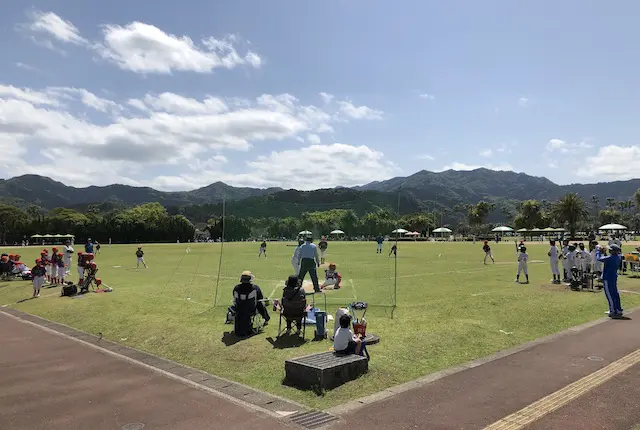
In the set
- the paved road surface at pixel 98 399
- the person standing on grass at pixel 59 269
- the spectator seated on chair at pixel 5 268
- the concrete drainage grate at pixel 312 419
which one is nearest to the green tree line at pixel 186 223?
the paved road surface at pixel 98 399

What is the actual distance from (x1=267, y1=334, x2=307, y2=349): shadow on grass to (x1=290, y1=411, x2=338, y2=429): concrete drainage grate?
355 cm

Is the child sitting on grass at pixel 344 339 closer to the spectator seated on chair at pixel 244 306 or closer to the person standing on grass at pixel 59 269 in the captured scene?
the spectator seated on chair at pixel 244 306

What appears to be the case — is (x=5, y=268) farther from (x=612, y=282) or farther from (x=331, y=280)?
(x=612, y=282)

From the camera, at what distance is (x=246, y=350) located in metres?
9.81

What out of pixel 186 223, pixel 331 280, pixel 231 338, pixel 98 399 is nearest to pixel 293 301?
pixel 231 338

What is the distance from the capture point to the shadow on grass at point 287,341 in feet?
33.0

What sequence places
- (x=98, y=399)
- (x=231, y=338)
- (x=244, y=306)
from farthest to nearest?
1. (x=244, y=306)
2. (x=231, y=338)
3. (x=98, y=399)

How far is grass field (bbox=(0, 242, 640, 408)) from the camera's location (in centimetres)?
884

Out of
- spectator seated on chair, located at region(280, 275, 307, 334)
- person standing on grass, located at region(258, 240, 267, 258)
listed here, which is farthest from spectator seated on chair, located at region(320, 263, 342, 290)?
spectator seated on chair, located at region(280, 275, 307, 334)

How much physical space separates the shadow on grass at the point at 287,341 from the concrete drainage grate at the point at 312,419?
355 centimetres

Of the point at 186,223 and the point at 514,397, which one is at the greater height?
the point at 186,223

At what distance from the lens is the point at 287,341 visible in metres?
10.4

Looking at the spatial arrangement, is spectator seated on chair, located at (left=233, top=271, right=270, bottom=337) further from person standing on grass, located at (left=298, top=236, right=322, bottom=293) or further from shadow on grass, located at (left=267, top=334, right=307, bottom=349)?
person standing on grass, located at (left=298, top=236, right=322, bottom=293)

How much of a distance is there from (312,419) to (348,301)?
29.2ft
